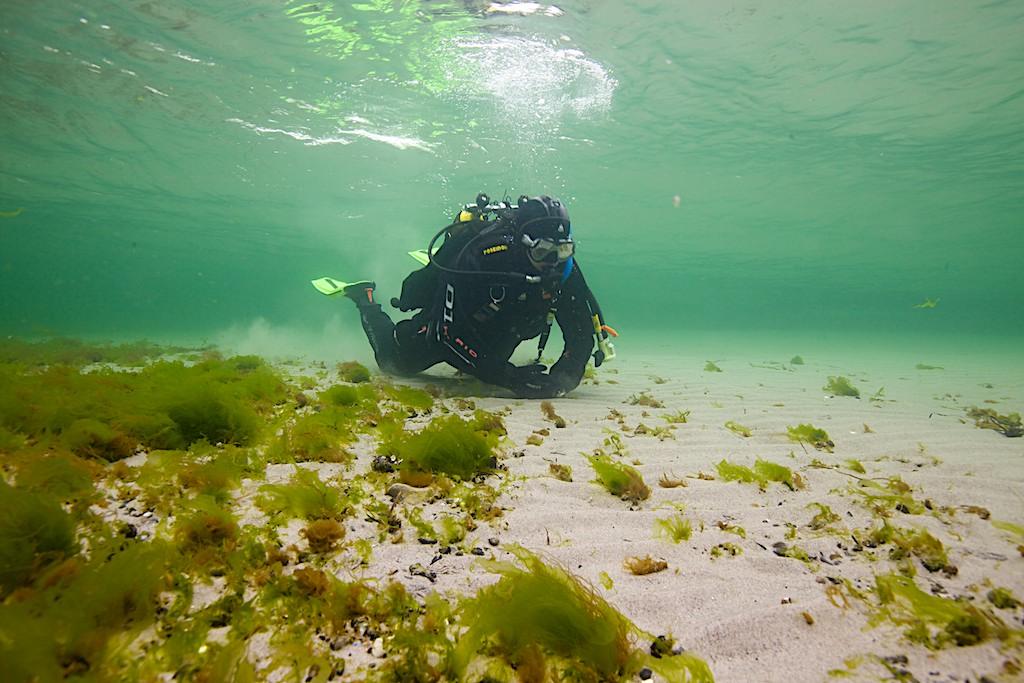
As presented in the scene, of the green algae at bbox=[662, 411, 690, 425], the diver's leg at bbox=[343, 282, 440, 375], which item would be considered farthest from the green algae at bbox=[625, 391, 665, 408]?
the diver's leg at bbox=[343, 282, 440, 375]

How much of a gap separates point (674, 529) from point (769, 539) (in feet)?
1.66

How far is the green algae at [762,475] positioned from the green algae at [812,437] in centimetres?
114

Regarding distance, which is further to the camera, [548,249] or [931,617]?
[548,249]

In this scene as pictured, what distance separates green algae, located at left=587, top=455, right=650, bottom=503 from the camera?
10.1ft

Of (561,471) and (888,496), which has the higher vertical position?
(888,496)

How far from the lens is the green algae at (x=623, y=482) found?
3.08 metres

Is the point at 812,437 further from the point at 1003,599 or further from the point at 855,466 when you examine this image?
the point at 1003,599

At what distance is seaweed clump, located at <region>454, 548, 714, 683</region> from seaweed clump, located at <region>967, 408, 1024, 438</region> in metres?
6.02

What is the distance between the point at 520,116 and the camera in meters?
16.8

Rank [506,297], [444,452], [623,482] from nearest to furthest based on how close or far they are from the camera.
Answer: [623,482] → [444,452] → [506,297]

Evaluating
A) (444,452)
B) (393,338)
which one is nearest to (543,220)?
(393,338)

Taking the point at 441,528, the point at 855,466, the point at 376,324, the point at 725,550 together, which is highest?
the point at 855,466

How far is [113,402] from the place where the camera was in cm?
362

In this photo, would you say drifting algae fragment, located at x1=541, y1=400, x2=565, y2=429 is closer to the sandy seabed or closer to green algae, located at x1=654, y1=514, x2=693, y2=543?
the sandy seabed
